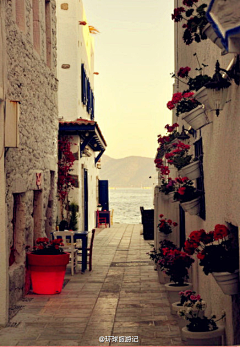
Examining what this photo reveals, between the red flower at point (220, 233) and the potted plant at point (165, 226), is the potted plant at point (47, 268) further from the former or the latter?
the red flower at point (220, 233)

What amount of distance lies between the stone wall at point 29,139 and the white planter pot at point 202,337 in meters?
3.81

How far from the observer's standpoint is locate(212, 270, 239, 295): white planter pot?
13.8 ft

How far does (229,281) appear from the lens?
13.8ft

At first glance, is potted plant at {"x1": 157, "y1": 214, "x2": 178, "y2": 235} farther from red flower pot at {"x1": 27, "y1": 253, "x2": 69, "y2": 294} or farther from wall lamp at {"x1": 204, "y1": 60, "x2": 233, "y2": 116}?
wall lamp at {"x1": 204, "y1": 60, "x2": 233, "y2": 116}

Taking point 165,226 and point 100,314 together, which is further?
point 165,226

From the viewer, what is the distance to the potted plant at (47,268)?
29.7 feet

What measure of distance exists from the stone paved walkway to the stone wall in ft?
2.52

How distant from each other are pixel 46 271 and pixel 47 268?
0.05 metres

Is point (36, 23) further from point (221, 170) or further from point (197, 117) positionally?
point (221, 170)

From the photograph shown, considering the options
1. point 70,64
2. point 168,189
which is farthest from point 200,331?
point 70,64

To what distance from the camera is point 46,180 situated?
1114 cm

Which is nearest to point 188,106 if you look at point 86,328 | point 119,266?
point 86,328

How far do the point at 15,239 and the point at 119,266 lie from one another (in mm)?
3963

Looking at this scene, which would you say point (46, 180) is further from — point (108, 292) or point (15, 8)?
point (15, 8)
